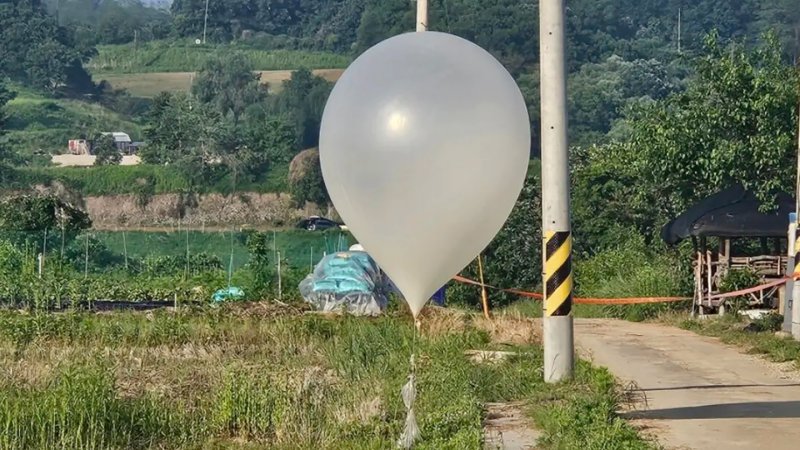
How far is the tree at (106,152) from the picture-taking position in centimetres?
7988

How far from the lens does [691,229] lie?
2467 cm

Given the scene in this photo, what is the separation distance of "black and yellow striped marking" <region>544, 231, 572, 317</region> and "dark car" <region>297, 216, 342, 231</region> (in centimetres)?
4710

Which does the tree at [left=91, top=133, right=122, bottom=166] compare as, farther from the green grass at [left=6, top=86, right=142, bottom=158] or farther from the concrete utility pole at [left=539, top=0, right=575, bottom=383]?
the concrete utility pole at [left=539, top=0, right=575, bottom=383]

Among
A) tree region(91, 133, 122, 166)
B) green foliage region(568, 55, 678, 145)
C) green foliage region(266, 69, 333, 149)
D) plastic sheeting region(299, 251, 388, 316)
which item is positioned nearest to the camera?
plastic sheeting region(299, 251, 388, 316)

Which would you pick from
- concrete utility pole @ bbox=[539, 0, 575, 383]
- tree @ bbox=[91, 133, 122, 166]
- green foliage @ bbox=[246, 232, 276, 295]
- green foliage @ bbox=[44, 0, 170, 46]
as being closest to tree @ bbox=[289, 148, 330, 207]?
tree @ bbox=[91, 133, 122, 166]

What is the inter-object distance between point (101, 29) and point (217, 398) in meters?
115

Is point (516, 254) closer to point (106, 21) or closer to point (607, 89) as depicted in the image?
point (607, 89)

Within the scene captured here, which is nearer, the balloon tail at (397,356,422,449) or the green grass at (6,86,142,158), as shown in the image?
the balloon tail at (397,356,422,449)

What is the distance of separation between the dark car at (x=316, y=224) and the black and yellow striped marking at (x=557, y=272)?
47.1m

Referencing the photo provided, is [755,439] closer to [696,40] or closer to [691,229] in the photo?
[691,229]

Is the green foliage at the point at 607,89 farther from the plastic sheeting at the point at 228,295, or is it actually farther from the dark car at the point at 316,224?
the plastic sheeting at the point at 228,295

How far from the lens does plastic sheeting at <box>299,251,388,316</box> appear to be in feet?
87.3

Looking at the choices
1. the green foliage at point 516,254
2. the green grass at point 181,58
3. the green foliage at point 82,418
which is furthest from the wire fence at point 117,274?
the green grass at point 181,58

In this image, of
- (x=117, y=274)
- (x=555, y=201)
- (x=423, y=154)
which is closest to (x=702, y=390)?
(x=555, y=201)
